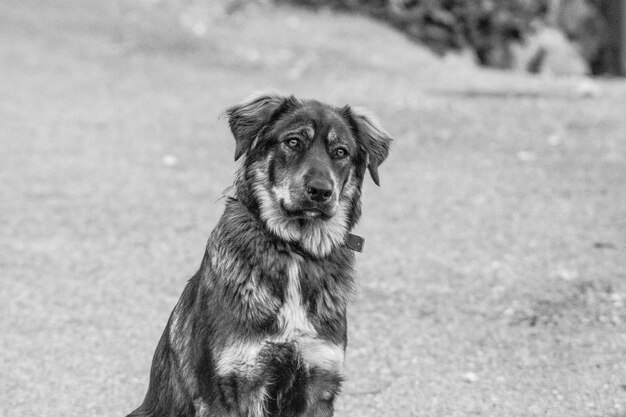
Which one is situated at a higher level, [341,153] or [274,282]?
[341,153]

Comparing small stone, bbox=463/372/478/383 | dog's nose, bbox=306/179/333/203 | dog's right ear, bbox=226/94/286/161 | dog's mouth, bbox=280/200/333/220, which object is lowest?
small stone, bbox=463/372/478/383

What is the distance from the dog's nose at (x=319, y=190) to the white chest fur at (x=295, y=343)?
505 millimetres

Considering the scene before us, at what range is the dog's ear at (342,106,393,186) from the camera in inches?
218

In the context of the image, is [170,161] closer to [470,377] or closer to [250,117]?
[470,377]

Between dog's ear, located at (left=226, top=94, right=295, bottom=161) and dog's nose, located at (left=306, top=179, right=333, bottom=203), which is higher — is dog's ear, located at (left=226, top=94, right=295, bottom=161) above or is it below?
above

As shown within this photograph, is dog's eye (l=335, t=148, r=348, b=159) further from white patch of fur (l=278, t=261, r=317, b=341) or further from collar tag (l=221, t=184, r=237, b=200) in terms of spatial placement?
white patch of fur (l=278, t=261, r=317, b=341)

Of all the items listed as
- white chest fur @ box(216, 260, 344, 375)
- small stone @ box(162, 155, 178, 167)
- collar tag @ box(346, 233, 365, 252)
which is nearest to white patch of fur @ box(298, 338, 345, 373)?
white chest fur @ box(216, 260, 344, 375)

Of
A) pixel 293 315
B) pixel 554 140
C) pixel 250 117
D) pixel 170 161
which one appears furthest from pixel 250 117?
pixel 554 140

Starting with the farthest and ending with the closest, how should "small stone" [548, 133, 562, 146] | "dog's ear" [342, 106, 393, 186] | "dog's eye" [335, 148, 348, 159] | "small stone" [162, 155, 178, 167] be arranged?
"small stone" [548, 133, 562, 146] < "small stone" [162, 155, 178, 167] < "dog's ear" [342, 106, 393, 186] < "dog's eye" [335, 148, 348, 159]

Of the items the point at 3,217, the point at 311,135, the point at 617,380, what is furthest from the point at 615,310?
the point at 3,217

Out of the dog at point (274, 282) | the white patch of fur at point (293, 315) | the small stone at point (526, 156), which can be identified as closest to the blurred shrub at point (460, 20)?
the small stone at point (526, 156)

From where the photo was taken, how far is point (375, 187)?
1220 cm

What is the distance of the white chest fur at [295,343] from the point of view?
470 centimetres

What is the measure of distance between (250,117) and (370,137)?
2.38 ft
